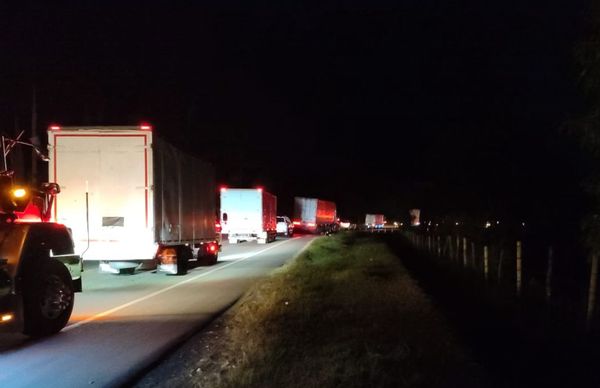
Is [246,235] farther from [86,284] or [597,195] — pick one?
[597,195]

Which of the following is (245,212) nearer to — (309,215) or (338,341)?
(309,215)

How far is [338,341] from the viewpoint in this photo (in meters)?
7.74

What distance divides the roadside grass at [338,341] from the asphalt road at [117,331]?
795 millimetres

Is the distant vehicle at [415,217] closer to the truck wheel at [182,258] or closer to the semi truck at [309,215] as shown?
the semi truck at [309,215]

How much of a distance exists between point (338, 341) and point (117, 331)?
3978 millimetres

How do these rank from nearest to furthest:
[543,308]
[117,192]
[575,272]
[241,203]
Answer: [543,308], [117,192], [575,272], [241,203]

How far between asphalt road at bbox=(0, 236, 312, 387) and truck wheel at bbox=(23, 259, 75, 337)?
0.19 metres

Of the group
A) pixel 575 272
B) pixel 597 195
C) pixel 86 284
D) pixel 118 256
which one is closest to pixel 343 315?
pixel 597 195

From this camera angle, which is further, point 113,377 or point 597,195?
point 113,377

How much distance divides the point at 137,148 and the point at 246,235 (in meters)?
22.3

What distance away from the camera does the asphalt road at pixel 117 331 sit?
Answer: 746 centimetres

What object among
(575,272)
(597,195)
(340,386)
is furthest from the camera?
(575,272)

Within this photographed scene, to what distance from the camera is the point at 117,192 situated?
16266 millimetres

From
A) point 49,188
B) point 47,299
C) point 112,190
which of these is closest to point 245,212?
point 112,190
